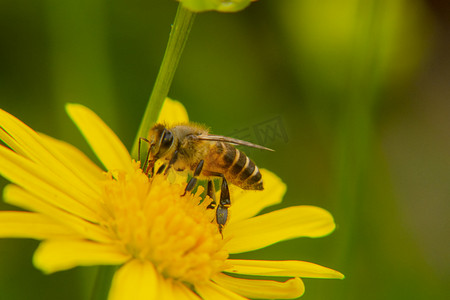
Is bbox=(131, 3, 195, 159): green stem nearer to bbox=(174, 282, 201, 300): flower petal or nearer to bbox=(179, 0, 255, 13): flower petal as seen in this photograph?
bbox=(179, 0, 255, 13): flower petal

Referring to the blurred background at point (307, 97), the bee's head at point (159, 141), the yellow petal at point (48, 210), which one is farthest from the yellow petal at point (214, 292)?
the blurred background at point (307, 97)

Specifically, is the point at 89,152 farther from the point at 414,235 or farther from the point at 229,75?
the point at 414,235

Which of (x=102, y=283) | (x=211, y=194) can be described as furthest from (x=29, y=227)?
(x=211, y=194)

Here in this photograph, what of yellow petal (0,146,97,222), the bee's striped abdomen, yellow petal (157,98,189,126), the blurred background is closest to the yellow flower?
yellow petal (0,146,97,222)

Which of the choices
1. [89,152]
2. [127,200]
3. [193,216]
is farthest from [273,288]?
[89,152]

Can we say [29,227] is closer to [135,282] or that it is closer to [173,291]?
[135,282]

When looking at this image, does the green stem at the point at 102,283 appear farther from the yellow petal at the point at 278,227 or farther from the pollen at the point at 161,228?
the yellow petal at the point at 278,227
